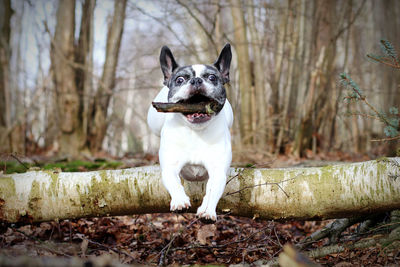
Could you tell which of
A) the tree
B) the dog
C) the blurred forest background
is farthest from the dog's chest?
the tree

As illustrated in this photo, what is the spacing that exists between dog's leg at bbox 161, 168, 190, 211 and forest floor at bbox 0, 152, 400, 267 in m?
0.50

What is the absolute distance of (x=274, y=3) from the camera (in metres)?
10.7

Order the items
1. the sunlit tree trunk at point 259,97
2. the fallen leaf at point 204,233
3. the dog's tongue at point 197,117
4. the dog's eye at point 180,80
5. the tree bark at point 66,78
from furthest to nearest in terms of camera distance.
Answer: the tree bark at point 66,78 < the sunlit tree trunk at point 259,97 < the fallen leaf at point 204,233 < the dog's eye at point 180,80 < the dog's tongue at point 197,117

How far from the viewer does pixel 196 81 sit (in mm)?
3088

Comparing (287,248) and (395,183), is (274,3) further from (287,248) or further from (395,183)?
(287,248)

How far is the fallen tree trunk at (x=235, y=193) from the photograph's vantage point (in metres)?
3.46

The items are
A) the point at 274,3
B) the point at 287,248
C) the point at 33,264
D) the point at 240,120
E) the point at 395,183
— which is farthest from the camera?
the point at 274,3

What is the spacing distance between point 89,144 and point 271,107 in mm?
5754

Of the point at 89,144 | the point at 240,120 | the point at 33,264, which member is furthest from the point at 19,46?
the point at 33,264

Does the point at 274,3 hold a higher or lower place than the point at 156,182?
higher

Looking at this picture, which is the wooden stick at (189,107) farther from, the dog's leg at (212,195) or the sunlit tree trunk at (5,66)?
the sunlit tree trunk at (5,66)

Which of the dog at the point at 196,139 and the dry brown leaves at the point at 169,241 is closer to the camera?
the dog at the point at 196,139

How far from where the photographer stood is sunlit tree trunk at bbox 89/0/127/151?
36.4 feet

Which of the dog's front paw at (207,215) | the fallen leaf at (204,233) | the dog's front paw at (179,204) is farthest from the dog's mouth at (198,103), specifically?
the fallen leaf at (204,233)
